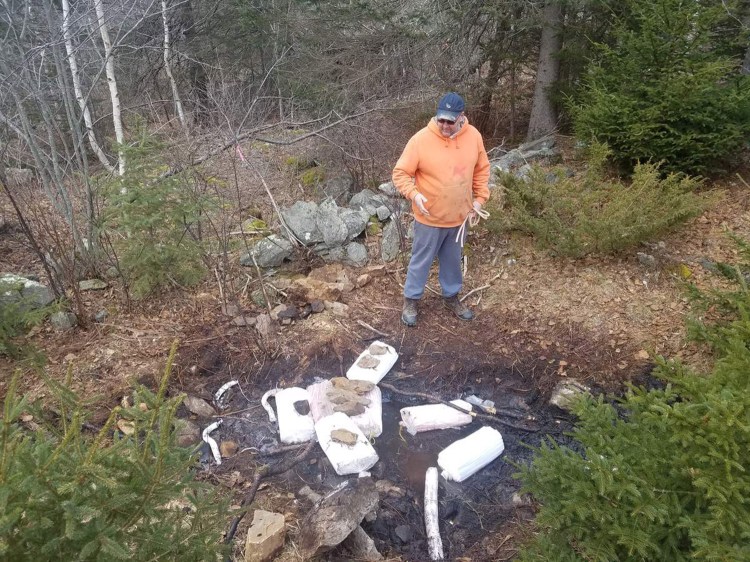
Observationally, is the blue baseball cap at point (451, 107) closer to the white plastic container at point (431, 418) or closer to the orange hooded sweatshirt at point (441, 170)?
the orange hooded sweatshirt at point (441, 170)

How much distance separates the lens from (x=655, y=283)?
4.52m

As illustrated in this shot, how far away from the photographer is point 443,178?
3654 mm

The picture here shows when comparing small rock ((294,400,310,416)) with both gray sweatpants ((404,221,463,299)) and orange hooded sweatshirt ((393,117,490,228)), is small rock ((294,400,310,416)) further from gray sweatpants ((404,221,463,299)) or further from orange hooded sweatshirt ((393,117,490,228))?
orange hooded sweatshirt ((393,117,490,228))

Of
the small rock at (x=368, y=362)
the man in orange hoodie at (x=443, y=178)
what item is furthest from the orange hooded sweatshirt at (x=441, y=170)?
the small rock at (x=368, y=362)

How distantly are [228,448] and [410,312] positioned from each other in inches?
76.1

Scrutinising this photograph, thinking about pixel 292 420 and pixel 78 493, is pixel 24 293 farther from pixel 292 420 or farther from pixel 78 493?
pixel 78 493

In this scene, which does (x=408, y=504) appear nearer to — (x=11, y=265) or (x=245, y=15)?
(x=11, y=265)

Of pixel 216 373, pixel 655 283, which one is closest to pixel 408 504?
pixel 216 373

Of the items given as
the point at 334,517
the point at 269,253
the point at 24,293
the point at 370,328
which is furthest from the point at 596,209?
the point at 24,293

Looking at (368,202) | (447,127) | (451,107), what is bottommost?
(368,202)

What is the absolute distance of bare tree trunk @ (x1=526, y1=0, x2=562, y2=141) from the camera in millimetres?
7223

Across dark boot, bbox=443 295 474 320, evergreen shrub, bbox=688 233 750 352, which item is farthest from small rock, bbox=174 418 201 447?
evergreen shrub, bbox=688 233 750 352

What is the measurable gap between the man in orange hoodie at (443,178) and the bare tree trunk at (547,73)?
485cm

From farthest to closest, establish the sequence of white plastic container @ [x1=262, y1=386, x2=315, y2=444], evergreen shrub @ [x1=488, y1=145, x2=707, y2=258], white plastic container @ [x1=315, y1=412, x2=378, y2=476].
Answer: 1. evergreen shrub @ [x1=488, y1=145, x2=707, y2=258]
2. white plastic container @ [x1=262, y1=386, x2=315, y2=444]
3. white plastic container @ [x1=315, y1=412, x2=378, y2=476]
